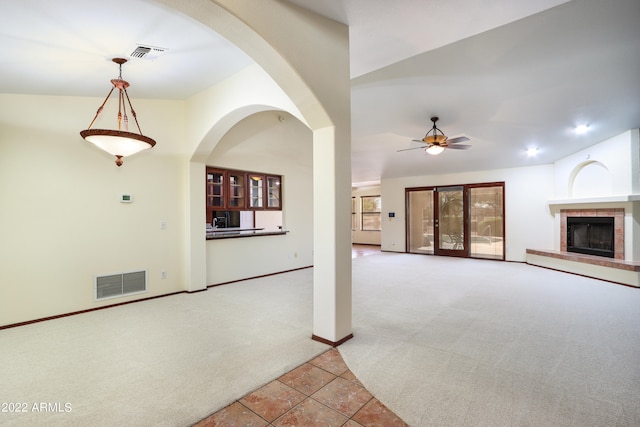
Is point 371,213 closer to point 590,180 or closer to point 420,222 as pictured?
point 420,222


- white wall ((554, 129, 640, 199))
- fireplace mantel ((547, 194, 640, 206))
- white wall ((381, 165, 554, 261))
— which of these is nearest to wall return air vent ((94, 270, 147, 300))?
white wall ((381, 165, 554, 261))

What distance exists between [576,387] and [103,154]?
18.2 feet

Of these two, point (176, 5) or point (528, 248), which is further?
point (528, 248)

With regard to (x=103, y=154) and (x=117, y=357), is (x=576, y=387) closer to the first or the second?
(x=117, y=357)

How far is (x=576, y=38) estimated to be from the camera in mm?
3143

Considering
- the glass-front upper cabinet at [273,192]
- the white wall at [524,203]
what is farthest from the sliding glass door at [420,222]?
the glass-front upper cabinet at [273,192]

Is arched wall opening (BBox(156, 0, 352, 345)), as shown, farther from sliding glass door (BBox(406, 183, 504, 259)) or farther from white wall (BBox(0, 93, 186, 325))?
sliding glass door (BBox(406, 183, 504, 259))

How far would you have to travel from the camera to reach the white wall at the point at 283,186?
542 centimetres

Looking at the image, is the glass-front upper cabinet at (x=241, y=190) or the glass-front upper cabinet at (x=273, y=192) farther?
the glass-front upper cabinet at (x=273, y=192)

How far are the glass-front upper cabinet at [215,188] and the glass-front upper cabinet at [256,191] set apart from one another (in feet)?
2.02

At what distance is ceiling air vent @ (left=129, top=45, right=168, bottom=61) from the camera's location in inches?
109

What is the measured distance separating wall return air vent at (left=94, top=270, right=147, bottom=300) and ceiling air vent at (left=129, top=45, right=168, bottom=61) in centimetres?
291

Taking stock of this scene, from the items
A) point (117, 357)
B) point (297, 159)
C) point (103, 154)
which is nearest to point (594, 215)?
point (297, 159)

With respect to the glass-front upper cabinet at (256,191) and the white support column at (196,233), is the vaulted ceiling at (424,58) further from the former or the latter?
the glass-front upper cabinet at (256,191)
